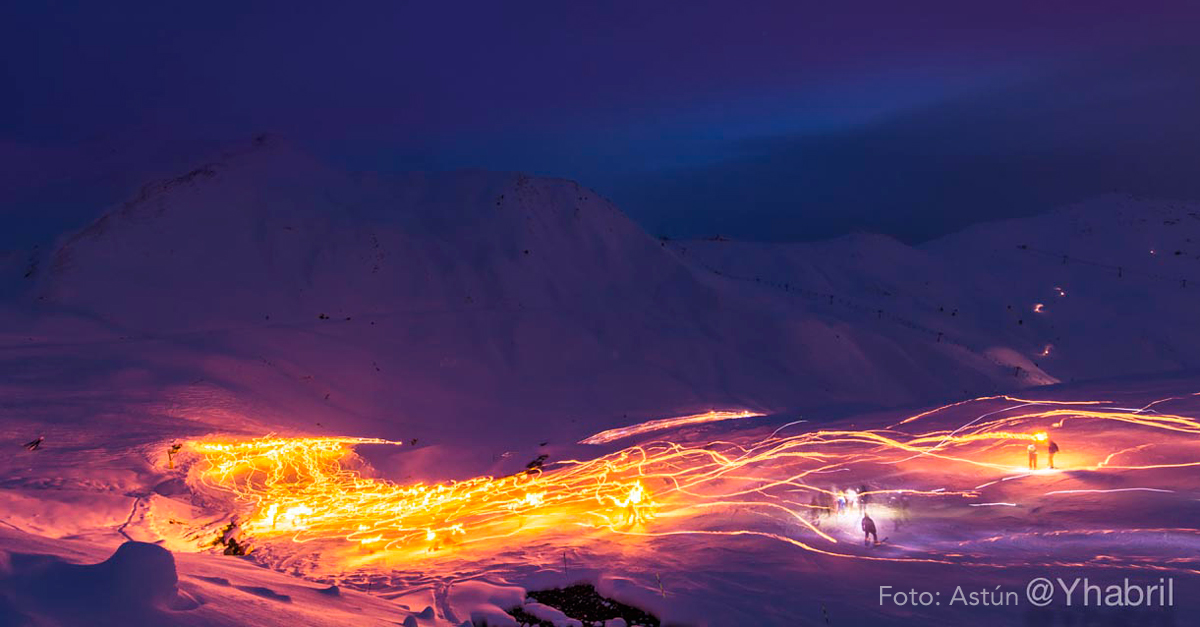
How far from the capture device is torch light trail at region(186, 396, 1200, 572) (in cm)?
862

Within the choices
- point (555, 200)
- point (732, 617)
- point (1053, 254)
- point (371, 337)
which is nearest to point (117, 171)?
point (371, 337)

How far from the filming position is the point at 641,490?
991 centimetres

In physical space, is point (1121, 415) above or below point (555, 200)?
below

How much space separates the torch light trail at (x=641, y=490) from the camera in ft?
28.3

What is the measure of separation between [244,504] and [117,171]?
18.3 meters

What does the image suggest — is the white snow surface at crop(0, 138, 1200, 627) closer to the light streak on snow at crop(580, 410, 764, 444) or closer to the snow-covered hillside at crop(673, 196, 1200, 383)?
the snow-covered hillside at crop(673, 196, 1200, 383)

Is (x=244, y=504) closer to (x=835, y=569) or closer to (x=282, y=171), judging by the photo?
(x=835, y=569)

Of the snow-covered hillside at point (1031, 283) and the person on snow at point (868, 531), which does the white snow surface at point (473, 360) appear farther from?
the person on snow at point (868, 531)

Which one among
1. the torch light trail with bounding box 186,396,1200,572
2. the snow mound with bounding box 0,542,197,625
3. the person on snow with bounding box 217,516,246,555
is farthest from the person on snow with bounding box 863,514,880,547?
the person on snow with bounding box 217,516,246,555

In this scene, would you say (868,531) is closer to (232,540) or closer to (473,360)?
(232,540)

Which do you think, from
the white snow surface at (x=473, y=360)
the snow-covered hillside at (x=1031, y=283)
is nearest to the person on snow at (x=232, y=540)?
the white snow surface at (x=473, y=360)

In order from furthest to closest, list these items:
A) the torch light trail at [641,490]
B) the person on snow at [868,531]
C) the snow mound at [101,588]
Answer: the torch light trail at [641,490] < the person on snow at [868,531] < the snow mound at [101,588]

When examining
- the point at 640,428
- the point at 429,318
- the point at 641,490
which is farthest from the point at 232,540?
the point at 429,318

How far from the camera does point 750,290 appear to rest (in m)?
27.8
